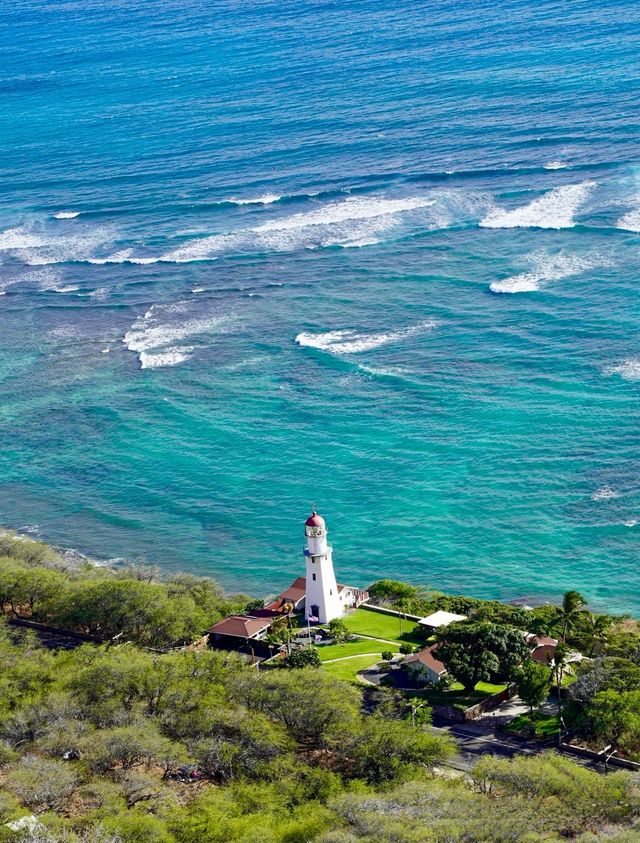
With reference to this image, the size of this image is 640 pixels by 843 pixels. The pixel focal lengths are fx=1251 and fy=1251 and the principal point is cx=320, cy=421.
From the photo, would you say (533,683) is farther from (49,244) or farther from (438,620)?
(49,244)

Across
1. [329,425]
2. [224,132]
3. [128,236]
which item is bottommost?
[329,425]

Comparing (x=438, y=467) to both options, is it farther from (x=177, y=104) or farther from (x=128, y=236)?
(x=177, y=104)

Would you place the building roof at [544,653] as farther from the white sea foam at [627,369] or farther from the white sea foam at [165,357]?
the white sea foam at [165,357]

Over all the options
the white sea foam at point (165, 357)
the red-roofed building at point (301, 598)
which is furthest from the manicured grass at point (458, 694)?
the white sea foam at point (165, 357)

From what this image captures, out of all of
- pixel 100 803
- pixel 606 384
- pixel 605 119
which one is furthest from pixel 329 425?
pixel 605 119

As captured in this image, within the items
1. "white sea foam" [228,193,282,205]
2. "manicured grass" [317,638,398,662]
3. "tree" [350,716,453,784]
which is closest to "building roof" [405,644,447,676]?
"manicured grass" [317,638,398,662]

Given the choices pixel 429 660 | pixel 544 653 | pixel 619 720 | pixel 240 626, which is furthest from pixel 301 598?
pixel 619 720
